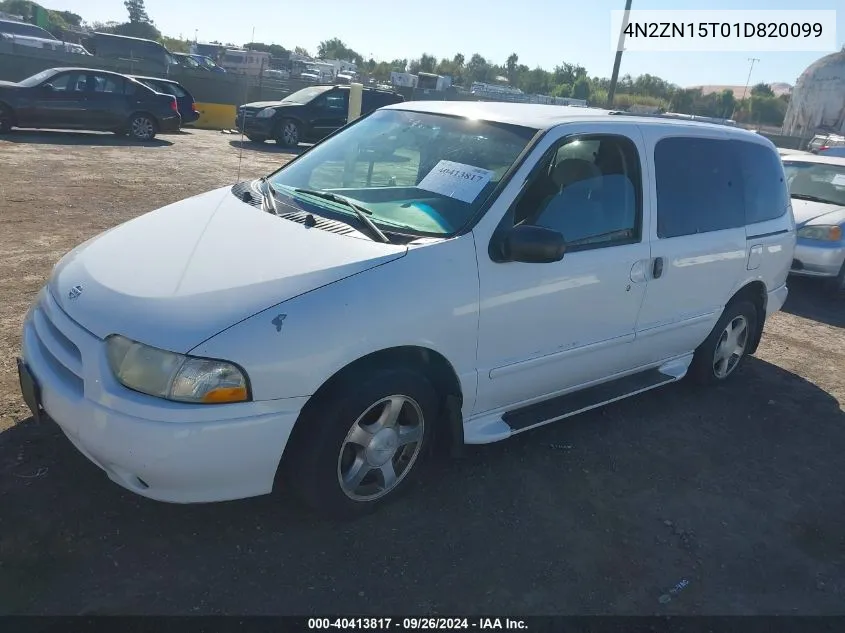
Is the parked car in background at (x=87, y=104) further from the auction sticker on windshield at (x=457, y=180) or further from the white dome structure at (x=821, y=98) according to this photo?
the white dome structure at (x=821, y=98)

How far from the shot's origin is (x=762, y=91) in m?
80.3

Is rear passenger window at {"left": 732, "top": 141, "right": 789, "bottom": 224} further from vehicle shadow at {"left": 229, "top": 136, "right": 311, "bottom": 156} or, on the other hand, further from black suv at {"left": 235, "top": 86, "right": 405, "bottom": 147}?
black suv at {"left": 235, "top": 86, "right": 405, "bottom": 147}

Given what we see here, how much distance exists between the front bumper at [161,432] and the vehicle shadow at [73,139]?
42.5 ft

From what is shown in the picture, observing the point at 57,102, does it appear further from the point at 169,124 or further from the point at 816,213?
the point at 816,213

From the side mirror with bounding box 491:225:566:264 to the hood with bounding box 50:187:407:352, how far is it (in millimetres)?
498

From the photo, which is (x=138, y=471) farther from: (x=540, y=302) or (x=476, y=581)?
(x=540, y=302)

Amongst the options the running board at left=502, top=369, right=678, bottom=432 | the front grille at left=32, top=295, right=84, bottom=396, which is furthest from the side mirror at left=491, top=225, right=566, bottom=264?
the front grille at left=32, top=295, right=84, bottom=396

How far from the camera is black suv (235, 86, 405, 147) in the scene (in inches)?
685

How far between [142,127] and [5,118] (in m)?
2.83

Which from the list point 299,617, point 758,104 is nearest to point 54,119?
point 299,617

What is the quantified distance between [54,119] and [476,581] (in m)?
15.3

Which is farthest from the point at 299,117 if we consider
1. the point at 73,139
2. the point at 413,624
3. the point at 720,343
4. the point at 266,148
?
the point at 413,624

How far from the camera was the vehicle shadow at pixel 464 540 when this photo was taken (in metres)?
2.62

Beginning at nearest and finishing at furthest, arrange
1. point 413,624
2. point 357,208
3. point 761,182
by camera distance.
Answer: point 413,624, point 357,208, point 761,182
